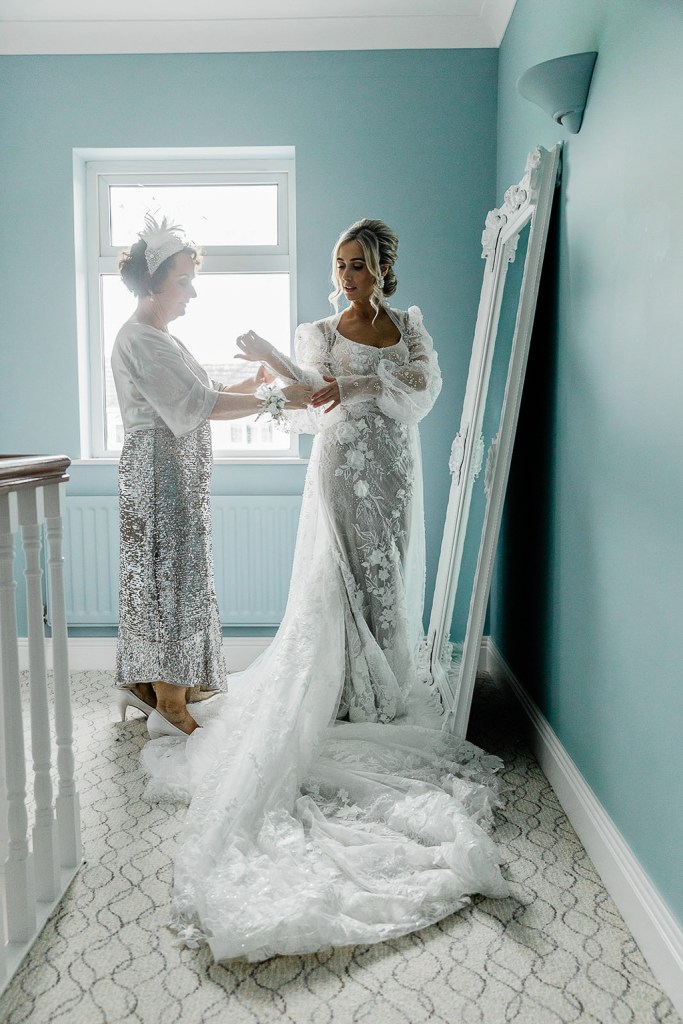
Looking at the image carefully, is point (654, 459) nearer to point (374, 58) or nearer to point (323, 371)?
point (323, 371)

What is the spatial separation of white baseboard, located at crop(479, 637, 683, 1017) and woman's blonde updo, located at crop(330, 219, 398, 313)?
155 centimetres

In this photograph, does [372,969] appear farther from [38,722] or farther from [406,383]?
[406,383]

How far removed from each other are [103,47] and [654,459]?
3109 millimetres

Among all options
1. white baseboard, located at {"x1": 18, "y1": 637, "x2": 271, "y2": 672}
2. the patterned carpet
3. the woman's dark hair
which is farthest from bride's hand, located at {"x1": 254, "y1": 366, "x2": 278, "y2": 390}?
the patterned carpet

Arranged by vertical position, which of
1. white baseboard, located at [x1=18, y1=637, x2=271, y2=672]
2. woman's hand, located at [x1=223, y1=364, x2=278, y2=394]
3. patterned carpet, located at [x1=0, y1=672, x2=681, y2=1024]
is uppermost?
woman's hand, located at [x1=223, y1=364, x2=278, y2=394]

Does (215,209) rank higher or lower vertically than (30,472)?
higher

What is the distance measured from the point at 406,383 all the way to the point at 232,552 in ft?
4.18

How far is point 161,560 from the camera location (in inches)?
108

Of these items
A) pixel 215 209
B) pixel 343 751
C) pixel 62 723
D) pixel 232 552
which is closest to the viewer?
pixel 62 723

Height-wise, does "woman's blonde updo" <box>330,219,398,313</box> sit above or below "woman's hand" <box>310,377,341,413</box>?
above

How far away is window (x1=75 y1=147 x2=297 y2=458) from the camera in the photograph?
3.62m

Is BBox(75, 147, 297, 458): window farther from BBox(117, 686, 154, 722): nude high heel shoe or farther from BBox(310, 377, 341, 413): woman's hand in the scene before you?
BBox(117, 686, 154, 722): nude high heel shoe

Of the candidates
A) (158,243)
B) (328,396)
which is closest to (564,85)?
(328,396)

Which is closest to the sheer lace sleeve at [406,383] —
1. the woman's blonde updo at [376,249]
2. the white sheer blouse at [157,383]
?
the woman's blonde updo at [376,249]
